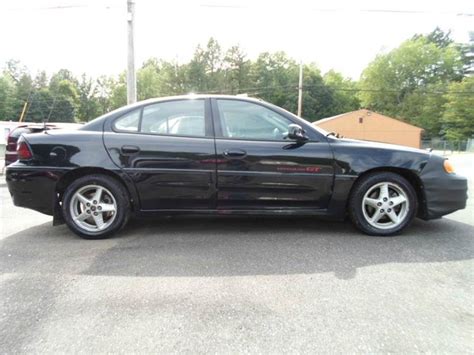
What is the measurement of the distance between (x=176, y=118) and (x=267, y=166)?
1.12 m

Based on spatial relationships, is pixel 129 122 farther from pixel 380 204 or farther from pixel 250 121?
pixel 380 204

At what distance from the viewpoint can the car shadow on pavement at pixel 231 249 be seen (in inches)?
114

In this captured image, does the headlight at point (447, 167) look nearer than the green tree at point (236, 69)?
Yes

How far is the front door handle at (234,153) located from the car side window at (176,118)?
12.9 inches

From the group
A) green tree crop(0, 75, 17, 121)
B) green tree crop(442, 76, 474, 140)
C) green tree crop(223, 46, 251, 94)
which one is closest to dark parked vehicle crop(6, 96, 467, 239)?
green tree crop(442, 76, 474, 140)

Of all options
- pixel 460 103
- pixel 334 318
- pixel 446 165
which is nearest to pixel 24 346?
pixel 334 318

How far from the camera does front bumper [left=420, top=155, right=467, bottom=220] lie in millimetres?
3652

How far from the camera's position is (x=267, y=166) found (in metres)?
3.58

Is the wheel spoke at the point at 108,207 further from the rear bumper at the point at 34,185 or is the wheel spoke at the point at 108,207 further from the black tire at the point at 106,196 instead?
the rear bumper at the point at 34,185

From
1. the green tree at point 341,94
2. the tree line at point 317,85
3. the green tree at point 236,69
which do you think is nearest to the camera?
the tree line at point 317,85

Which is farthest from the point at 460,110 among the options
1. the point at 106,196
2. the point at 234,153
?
the point at 106,196

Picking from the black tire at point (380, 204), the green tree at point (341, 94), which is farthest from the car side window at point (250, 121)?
the green tree at point (341, 94)

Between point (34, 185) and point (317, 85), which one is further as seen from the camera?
point (317, 85)

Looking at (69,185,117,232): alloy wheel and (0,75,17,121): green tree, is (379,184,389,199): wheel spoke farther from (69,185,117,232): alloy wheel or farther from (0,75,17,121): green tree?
(0,75,17,121): green tree
